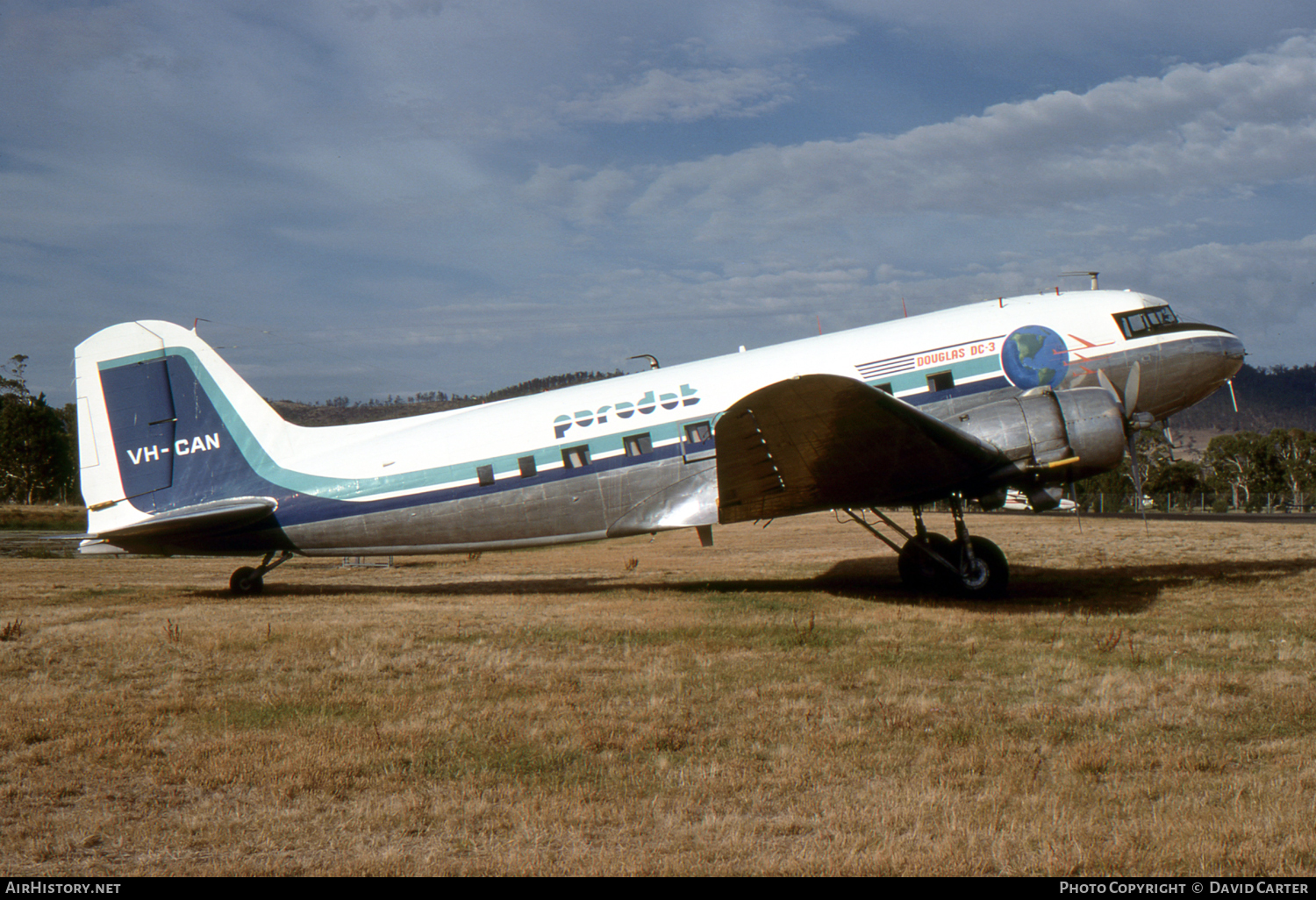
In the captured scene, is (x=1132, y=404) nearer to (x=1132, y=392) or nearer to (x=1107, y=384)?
(x=1132, y=392)

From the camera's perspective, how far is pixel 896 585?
1301 centimetres

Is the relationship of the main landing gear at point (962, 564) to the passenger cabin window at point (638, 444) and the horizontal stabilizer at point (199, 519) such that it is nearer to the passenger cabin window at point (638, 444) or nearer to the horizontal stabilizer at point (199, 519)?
the passenger cabin window at point (638, 444)

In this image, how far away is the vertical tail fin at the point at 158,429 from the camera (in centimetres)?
1259

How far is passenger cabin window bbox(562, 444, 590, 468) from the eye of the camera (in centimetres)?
1195

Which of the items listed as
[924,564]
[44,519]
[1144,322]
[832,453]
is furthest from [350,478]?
[44,519]

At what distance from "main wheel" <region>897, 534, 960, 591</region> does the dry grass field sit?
90cm

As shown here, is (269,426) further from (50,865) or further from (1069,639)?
(1069,639)

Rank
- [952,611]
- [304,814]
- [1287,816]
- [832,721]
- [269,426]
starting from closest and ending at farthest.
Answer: [1287,816] → [304,814] → [832,721] → [952,611] → [269,426]

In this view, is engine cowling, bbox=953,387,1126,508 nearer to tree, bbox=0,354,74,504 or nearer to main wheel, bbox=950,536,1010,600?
main wheel, bbox=950,536,1010,600

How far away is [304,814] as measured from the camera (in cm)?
426

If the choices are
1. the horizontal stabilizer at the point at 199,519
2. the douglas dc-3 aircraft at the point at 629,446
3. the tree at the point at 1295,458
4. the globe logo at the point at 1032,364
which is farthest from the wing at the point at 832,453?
the tree at the point at 1295,458

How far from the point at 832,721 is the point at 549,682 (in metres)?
2.46

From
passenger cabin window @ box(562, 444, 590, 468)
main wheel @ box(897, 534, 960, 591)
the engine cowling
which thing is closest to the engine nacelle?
the engine cowling
